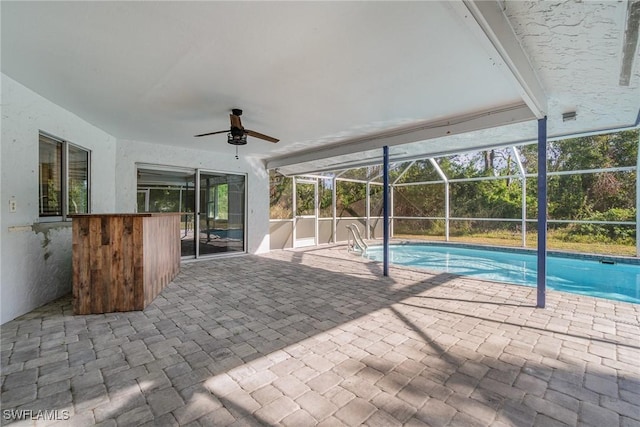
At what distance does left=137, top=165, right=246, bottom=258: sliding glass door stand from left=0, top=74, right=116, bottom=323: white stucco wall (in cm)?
233

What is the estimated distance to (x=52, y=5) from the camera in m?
2.03

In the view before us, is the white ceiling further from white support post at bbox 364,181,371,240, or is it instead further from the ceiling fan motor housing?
white support post at bbox 364,181,371,240

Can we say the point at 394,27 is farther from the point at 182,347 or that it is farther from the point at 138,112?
the point at 138,112

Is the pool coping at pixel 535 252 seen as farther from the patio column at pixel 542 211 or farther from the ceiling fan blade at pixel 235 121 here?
the ceiling fan blade at pixel 235 121

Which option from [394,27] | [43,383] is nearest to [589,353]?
[394,27]

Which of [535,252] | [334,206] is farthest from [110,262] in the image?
[535,252]

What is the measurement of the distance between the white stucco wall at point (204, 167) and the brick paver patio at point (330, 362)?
2.96 meters

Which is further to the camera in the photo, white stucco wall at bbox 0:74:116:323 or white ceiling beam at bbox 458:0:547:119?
white stucco wall at bbox 0:74:116:323

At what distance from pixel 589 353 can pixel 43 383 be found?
4305mm

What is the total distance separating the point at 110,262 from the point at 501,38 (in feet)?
14.7

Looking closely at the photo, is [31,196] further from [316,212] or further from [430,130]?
[316,212]

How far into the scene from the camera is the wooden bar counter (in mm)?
3279

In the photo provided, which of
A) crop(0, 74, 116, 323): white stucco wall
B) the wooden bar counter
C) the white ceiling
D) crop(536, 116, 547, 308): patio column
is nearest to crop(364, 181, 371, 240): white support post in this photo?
the white ceiling

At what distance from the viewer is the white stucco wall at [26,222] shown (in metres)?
3.08
